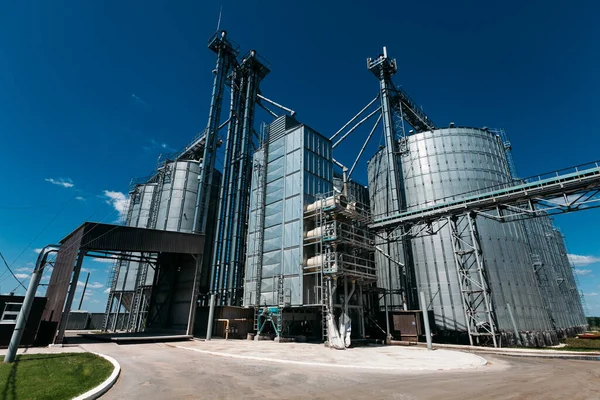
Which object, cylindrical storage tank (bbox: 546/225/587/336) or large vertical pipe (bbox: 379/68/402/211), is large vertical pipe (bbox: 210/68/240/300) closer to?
large vertical pipe (bbox: 379/68/402/211)

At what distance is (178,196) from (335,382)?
120ft

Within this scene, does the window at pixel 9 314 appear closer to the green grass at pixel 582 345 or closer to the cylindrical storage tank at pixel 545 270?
the green grass at pixel 582 345

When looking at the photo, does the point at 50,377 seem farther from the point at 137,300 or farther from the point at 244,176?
the point at 137,300

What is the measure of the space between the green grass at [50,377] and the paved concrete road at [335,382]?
790mm

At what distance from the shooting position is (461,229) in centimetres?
3077

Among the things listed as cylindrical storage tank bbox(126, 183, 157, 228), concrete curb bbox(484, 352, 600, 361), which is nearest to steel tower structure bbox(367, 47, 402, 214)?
concrete curb bbox(484, 352, 600, 361)

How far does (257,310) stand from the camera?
29.0 meters

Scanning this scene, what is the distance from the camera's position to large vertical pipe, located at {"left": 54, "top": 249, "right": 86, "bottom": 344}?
20516 millimetres

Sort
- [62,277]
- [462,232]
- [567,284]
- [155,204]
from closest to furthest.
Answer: [62,277], [462,232], [155,204], [567,284]

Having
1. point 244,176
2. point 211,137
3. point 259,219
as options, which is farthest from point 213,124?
point 259,219

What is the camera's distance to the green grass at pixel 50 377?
7520 millimetres

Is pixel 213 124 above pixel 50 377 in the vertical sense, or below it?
above

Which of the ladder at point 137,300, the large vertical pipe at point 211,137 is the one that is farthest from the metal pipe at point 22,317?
the ladder at point 137,300

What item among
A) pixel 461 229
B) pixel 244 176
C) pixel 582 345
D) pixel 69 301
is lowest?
pixel 582 345
